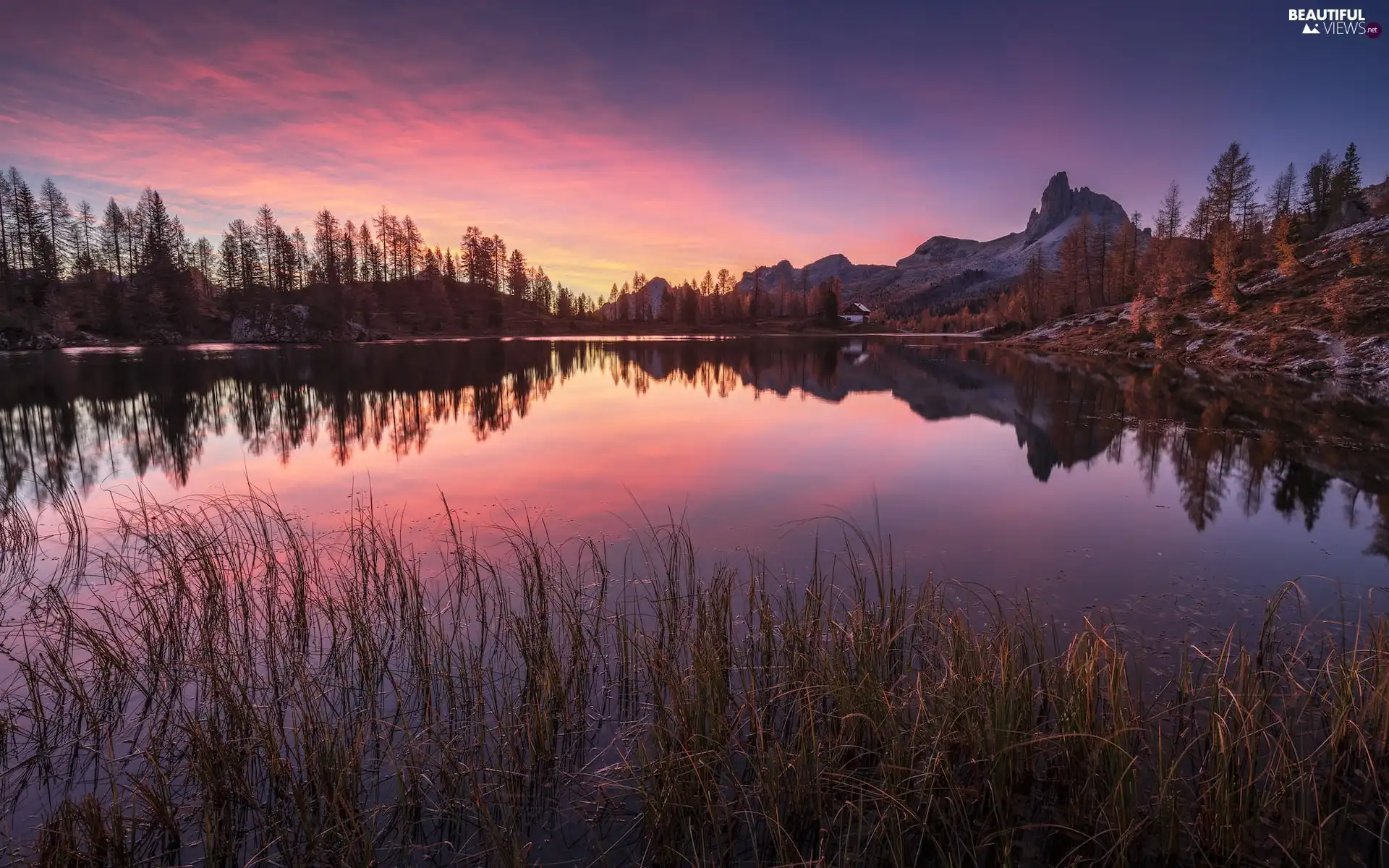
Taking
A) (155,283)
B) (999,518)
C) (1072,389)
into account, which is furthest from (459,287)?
(999,518)

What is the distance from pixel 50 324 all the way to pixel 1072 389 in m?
122

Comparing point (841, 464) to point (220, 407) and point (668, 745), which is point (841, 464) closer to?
point (668, 745)

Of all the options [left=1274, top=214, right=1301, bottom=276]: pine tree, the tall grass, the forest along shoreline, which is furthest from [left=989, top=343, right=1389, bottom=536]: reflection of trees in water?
[left=1274, top=214, right=1301, bottom=276]: pine tree

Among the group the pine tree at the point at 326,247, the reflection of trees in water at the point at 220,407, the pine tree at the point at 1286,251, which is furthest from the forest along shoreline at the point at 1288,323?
the pine tree at the point at 326,247

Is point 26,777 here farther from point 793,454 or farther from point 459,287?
point 459,287

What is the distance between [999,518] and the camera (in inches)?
603

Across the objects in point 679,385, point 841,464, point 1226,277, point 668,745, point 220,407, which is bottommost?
point 668,745

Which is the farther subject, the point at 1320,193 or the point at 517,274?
the point at 517,274

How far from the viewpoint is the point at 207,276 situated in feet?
465

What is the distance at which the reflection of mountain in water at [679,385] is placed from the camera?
19.5 meters

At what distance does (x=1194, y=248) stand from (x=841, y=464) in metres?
106

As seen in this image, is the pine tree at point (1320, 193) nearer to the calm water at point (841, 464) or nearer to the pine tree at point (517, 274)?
the calm water at point (841, 464)

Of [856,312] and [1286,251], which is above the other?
[856,312]

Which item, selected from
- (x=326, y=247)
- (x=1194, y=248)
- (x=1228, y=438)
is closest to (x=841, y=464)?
(x=1228, y=438)
